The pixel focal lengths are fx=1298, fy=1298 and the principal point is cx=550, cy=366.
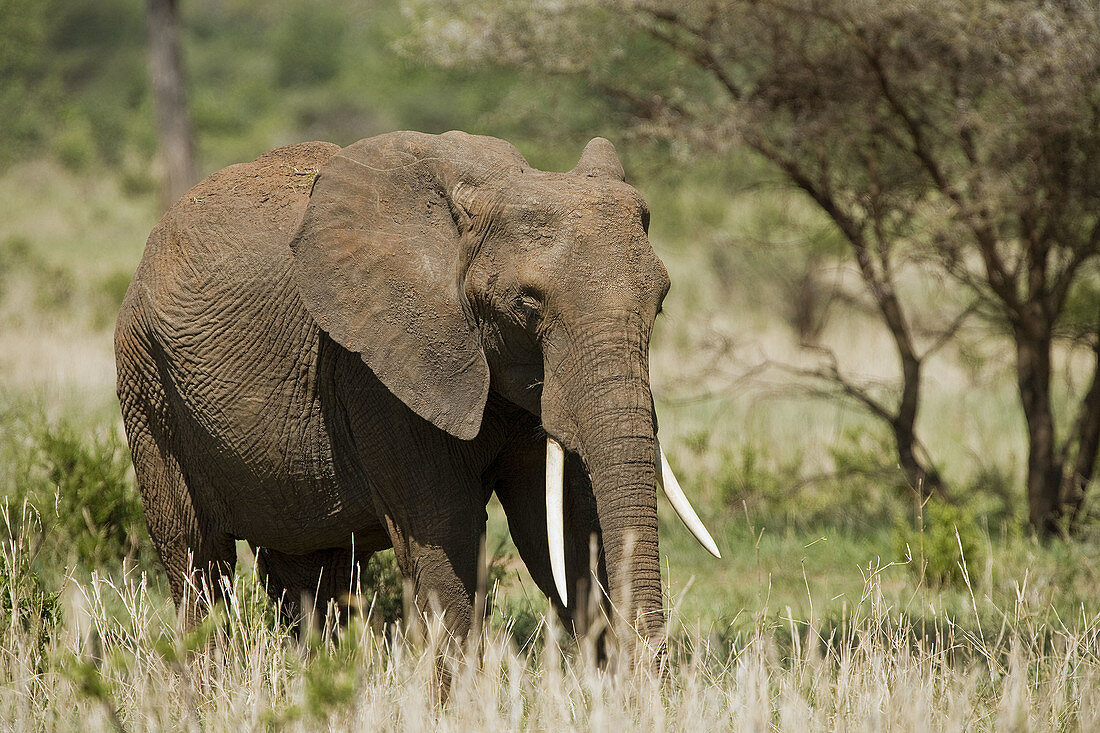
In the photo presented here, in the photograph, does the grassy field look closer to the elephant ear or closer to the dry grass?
the dry grass

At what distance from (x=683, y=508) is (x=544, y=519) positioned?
0.95 m

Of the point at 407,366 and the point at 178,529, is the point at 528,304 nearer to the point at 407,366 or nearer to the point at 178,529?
the point at 407,366

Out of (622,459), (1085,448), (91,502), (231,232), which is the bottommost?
(622,459)

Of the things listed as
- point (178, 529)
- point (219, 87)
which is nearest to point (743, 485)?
point (178, 529)

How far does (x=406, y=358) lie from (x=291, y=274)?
709mm

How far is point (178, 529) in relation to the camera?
539 cm

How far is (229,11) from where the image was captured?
7569cm

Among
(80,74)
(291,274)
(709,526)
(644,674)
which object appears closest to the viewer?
(644,674)

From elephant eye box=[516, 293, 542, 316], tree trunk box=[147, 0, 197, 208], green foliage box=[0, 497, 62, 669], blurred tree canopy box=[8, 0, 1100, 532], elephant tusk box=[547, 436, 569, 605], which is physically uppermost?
tree trunk box=[147, 0, 197, 208]

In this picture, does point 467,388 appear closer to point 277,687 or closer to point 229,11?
point 277,687

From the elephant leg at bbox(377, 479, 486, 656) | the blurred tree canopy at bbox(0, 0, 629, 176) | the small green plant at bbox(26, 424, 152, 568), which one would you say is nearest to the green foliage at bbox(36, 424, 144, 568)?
the small green plant at bbox(26, 424, 152, 568)

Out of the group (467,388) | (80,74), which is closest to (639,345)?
(467,388)

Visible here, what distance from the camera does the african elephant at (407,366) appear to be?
3.99 meters

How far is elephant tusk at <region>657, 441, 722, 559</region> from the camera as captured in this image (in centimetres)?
389
